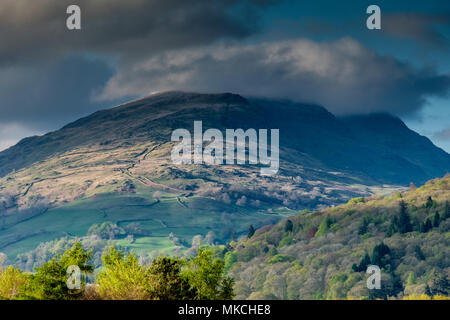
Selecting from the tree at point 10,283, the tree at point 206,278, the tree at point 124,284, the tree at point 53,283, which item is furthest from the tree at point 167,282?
the tree at point 10,283

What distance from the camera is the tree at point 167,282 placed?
346 ft

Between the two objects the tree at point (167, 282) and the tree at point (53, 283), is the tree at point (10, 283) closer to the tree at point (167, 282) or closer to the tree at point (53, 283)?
the tree at point (53, 283)

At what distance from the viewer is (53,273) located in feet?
365

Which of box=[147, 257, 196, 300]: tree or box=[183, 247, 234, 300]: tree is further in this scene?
box=[183, 247, 234, 300]: tree

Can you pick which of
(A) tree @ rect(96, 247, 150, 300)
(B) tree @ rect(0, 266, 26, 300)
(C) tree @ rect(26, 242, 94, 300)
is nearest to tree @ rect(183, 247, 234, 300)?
(A) tree @ rect(96, 247, 150, 300)

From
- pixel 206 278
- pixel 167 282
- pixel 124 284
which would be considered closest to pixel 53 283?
pixel 124 284

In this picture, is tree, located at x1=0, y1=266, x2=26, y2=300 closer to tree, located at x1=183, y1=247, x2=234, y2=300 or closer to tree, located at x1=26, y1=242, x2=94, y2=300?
tree, located at x1=26, y1=242, x2=94, y2=300

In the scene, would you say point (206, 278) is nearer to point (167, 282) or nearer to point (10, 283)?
point (167, 282)

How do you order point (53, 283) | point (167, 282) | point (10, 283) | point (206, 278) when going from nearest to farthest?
1. point (167, 282)
2. point (53, 283)
3. point (206, 278)
4. point (10, 283)

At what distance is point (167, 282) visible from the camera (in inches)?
4267

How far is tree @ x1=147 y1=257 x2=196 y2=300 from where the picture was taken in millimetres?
105500
